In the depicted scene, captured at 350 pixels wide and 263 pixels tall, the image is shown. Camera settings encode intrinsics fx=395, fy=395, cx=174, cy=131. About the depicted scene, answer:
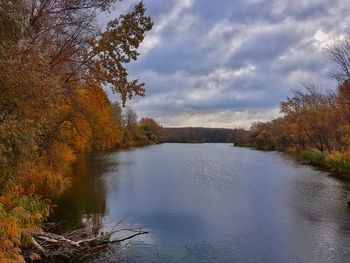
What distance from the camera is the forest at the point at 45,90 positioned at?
10.7 metres

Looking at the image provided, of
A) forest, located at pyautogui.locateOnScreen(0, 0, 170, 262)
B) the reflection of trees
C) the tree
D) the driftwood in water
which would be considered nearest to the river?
the reflection of trees

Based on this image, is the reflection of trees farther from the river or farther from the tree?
the tree

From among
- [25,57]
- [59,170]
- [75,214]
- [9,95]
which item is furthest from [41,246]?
[59,170]

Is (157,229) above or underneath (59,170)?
underneath

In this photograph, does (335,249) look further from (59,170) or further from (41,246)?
(59,170)

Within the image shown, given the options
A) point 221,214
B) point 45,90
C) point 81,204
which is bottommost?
point 221,214

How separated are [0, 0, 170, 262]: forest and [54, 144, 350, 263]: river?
3232 mm

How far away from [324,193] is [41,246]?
64.8ft

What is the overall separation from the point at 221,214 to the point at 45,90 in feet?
37.8

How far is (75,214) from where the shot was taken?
19.6 metres

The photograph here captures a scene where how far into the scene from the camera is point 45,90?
1191 centimetres

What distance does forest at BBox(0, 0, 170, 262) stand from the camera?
1066 centimetres

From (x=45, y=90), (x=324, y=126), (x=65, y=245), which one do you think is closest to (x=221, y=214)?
(x=65, y=245)

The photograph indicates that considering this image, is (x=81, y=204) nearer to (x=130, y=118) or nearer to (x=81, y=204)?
(x=81, y=204)
